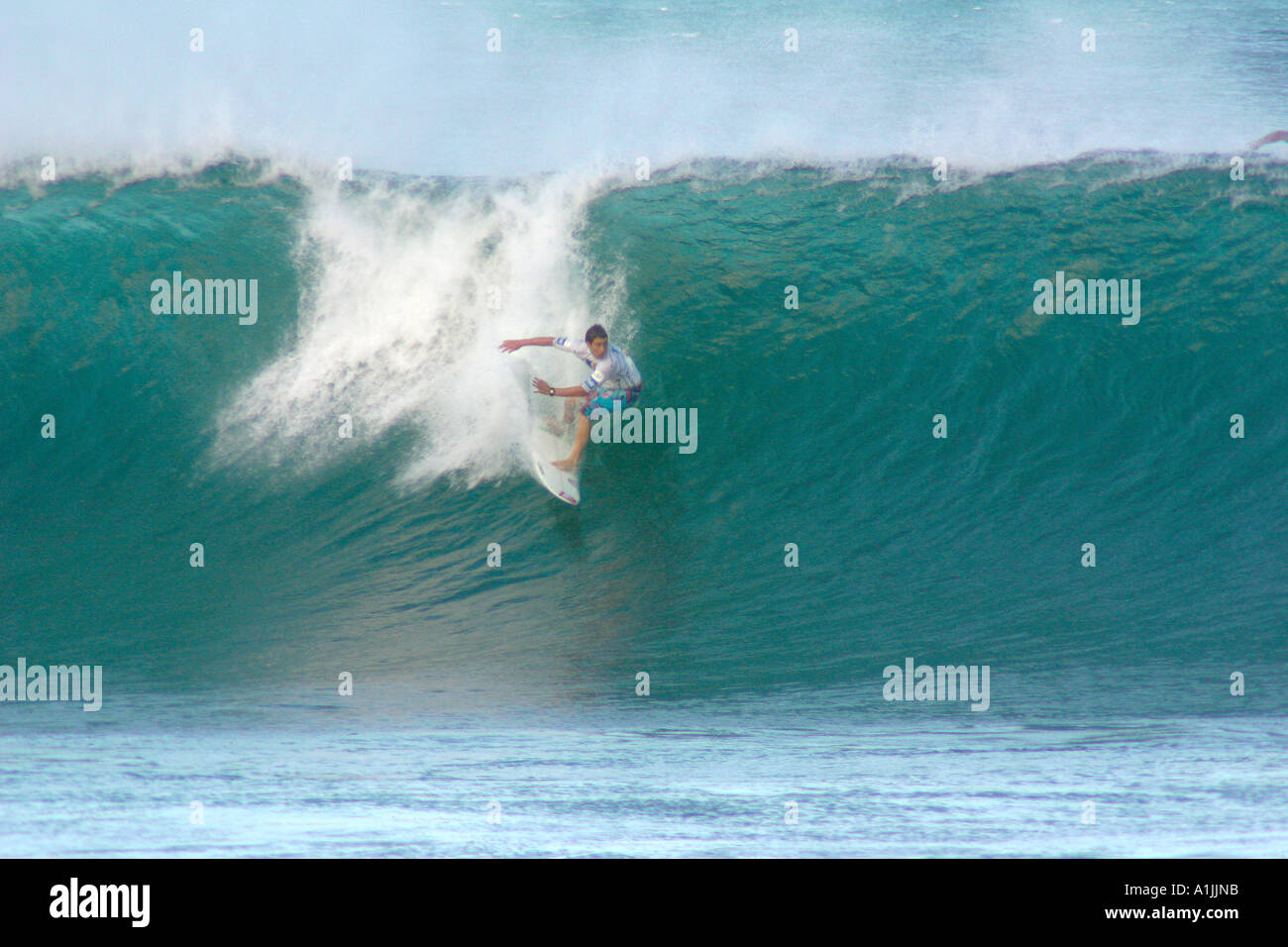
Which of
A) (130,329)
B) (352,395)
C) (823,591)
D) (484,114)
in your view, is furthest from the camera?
(484,114)

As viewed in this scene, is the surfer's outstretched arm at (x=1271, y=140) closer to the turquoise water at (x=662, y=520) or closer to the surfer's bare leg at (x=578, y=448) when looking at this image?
the turquoise water at (x=662, y=520)

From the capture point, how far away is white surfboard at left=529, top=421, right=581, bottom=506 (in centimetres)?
824

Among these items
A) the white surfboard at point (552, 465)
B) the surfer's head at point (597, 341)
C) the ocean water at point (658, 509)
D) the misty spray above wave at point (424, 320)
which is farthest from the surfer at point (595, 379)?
the misty spray above wave at point (424, 320)

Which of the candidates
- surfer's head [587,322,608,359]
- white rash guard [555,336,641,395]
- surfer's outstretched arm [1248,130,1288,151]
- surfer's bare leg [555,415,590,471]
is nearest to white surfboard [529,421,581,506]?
→ surfer's bare leg [555,415,590,471]

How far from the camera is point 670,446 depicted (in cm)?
887

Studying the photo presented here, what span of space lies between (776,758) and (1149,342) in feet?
20.2

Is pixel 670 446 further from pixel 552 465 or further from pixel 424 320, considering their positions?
pixel 424 320

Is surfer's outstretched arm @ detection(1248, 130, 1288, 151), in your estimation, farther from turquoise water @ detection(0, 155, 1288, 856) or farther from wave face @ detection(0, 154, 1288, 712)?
turquoise water @ detection(0, 155, 1288, 856)

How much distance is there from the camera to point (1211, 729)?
5887mm

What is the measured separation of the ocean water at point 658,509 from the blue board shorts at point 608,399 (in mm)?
573

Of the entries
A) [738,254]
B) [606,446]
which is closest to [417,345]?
[606,446]

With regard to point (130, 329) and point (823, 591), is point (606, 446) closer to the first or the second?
point (823, 591)

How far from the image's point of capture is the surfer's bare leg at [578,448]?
8195mm
